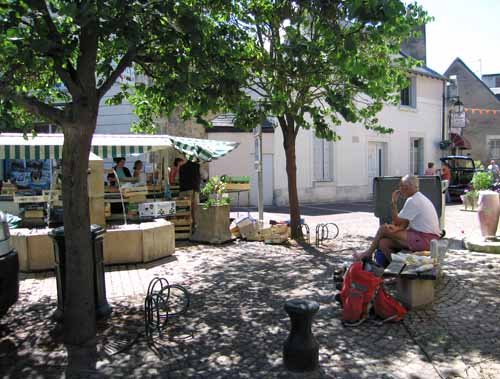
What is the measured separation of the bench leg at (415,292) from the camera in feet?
16.9

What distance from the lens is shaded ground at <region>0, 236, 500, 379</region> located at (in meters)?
3.93

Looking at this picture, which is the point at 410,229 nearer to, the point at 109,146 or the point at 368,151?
the point at 109,146

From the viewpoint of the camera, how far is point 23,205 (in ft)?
34.2

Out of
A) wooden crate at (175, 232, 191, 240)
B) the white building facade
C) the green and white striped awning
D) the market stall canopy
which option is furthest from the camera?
the white building facade

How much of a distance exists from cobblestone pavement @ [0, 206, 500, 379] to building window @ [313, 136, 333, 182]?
497 inches

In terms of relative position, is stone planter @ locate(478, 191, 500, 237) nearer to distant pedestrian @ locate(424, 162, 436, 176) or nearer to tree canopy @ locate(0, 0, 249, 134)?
tree canopy @ locate(0, 0, 249, 134)

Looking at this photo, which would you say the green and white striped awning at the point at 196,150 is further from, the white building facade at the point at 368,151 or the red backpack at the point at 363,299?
the white building facade at the point at 368,151

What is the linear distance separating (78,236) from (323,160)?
16250mm

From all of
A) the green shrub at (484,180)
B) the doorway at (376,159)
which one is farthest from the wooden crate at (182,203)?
the doorway at (376,159)

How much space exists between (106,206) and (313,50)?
5367 mm

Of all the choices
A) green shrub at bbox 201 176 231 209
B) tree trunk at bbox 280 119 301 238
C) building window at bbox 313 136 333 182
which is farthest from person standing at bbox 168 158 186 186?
building window at bbox 313 136 333 182

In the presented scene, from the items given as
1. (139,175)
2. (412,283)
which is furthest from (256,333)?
(139,175)

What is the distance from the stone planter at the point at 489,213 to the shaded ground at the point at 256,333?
1756 millimetres

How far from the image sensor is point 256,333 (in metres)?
4.70
